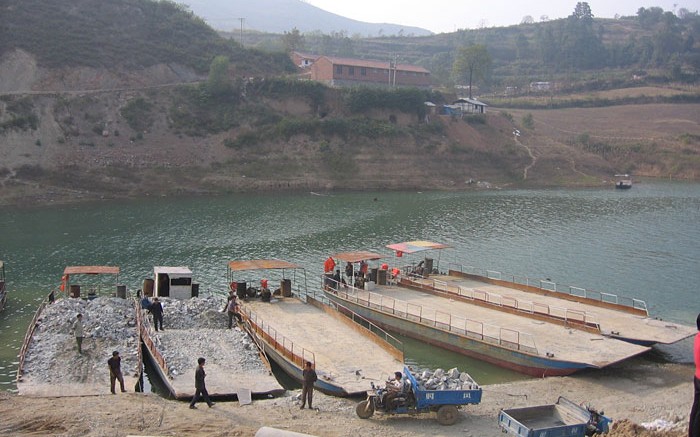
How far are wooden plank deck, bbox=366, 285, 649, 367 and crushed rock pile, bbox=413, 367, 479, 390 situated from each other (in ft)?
20.6

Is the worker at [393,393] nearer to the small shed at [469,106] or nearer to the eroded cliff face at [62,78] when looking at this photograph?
the eroded cliff face at [62,78]

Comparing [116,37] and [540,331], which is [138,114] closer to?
[116,37]

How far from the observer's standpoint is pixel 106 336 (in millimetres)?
27906

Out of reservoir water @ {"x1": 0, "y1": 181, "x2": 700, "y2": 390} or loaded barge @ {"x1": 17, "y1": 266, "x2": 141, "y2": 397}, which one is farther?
reservoir water @ {"x1": 0, "y1": 181, "x2": 700, "y2": 390}

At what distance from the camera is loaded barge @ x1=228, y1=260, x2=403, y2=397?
24.1 meters

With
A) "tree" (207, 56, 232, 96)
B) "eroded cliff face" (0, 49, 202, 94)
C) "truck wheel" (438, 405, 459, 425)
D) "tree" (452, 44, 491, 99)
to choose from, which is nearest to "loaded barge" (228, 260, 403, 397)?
"truck wheel" (438, 405, 459, 425)

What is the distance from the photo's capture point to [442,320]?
31.7 m

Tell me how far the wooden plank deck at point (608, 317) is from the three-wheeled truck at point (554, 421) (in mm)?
9402

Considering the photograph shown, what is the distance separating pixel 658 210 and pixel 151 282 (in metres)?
62.1

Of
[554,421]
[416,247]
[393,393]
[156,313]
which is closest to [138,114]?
[416,247]

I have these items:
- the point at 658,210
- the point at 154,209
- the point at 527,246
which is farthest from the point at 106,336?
the point at 658,210

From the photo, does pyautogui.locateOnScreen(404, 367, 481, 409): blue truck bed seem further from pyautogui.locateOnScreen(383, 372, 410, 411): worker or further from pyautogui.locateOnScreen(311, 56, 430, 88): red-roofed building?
pyautogui.locateOnScreen(311, 56, 430, 88): red-roofed building

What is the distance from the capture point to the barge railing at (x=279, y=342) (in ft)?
84.4

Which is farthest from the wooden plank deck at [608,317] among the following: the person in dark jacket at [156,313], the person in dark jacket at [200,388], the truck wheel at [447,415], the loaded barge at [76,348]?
the loaded barge at [76,348]
